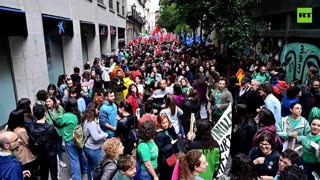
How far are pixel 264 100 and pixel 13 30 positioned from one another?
20.1 feet

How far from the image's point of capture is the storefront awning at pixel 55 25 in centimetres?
977

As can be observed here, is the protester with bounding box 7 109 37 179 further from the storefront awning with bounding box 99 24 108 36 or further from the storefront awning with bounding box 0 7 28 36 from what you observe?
the storefront awning with bounding box 99 24 108 36

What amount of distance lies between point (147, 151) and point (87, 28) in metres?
13.6

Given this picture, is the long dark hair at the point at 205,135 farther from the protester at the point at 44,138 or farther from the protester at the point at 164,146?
the protester at the point at 44,138

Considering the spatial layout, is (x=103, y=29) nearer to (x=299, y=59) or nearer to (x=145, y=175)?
(x=299, y=59)

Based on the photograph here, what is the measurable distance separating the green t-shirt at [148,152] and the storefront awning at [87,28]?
12.2 metres

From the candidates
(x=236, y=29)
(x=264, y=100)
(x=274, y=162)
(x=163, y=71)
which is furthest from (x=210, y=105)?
(x=236, y=29)

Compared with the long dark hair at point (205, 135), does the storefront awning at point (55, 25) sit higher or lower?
higher

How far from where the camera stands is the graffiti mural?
9367 mm

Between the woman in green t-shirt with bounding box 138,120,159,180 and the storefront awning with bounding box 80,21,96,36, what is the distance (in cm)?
→ 1213

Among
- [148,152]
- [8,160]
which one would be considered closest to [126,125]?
[148,152]

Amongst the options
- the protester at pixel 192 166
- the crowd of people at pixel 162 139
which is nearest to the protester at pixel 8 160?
the crowd of people at pixel 162 139

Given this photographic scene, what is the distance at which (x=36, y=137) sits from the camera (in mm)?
4266

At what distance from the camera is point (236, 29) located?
11.2m
